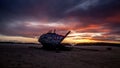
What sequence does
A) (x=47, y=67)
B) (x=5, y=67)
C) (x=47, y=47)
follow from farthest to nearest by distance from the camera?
(x=47, y=47), (x=47, y=67), (x=5, y=67)

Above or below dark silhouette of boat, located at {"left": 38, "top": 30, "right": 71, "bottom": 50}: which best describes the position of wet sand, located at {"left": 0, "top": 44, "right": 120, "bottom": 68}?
below

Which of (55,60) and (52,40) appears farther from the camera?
(52,40)

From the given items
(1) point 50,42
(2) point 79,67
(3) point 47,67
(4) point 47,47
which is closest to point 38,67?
(3) point 47,67

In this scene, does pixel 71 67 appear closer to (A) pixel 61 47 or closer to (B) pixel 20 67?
(B) pixel 20 67

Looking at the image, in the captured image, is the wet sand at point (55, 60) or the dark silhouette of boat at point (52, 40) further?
the dark silhouette of boat at point (52, 40)

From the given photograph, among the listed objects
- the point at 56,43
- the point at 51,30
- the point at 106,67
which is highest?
the point at 51,30

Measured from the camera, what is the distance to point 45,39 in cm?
3422

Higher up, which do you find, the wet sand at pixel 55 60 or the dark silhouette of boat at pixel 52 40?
the dark silhouette of boat at pixel 52 40

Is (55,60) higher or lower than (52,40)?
lower

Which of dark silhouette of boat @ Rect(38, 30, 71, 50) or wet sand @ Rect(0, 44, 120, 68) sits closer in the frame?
wet sand @ Rect(0, 44, 120, 68)

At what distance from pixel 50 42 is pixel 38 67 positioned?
2200cm

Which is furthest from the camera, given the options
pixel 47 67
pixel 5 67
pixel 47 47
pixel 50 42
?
pixel 47 47

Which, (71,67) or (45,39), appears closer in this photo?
(71,67)

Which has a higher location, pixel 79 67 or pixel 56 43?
pixel 56 43
